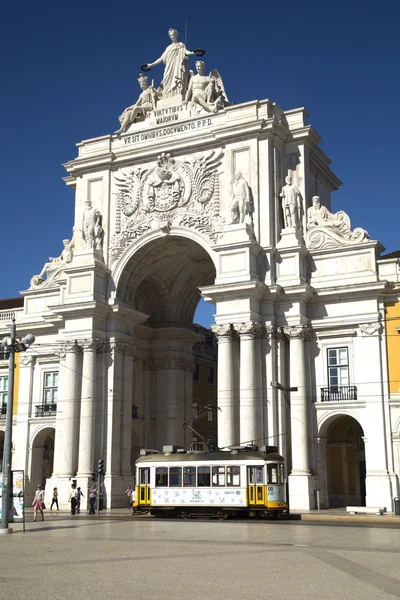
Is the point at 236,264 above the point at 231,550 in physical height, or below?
above

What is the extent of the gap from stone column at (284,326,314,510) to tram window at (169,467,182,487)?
242 inches

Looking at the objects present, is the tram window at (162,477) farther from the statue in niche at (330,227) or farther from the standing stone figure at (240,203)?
the statue in niche at (330,227)

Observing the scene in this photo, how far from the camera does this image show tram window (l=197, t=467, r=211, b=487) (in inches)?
1325

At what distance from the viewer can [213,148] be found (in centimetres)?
4378

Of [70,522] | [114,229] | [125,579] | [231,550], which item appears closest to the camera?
[125,579]

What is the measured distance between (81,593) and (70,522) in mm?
20641

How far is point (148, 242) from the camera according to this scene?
4422cm

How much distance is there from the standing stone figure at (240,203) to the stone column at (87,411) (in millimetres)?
10758

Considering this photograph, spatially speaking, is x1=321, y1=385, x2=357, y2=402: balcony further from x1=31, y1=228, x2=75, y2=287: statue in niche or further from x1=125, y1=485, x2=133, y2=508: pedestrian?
x1=31, y1=228, x2=75, y2=287: statue in niche

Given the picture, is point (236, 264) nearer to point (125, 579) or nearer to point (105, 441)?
point (105, 441)

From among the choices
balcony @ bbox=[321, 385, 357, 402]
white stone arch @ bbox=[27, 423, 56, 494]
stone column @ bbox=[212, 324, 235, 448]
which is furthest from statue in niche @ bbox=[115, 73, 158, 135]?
balcony @ bbox=[321, 385, 357, 402]

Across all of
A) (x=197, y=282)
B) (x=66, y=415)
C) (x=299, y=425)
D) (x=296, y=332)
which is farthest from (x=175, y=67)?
(x=299, y=425)

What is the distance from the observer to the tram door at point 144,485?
115 feet

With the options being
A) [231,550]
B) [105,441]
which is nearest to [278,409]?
[105,441]
